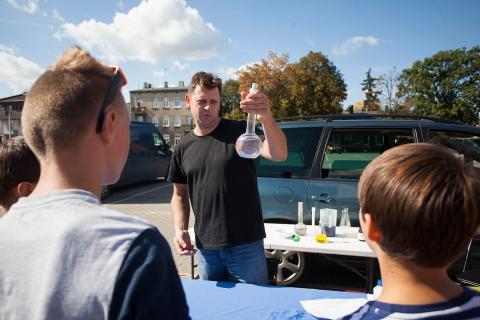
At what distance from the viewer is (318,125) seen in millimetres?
4160

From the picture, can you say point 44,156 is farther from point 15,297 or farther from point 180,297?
point 180,297

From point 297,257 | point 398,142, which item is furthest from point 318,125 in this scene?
point 297,257

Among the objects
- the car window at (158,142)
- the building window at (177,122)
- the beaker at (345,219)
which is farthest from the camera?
the building window at (177,122)

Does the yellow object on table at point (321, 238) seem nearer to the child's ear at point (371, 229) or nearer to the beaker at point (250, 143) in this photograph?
the beaker at point (250, 143)

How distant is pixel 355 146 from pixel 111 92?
3.64 m

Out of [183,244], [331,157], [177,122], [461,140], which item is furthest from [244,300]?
[177,122]

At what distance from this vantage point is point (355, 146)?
4.10m

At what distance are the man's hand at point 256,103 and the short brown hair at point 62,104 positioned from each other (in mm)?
1209

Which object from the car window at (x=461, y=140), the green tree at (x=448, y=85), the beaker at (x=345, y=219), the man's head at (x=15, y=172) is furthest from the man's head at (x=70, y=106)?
the green tree at (x=448, y=85)

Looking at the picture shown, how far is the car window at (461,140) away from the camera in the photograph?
3.81 meters

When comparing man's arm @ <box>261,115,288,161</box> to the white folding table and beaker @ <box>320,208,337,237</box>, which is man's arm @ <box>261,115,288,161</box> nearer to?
the white folding table

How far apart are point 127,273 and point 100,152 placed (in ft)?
1.07

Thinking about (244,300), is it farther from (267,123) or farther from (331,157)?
(331,157)

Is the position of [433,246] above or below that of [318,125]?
below
